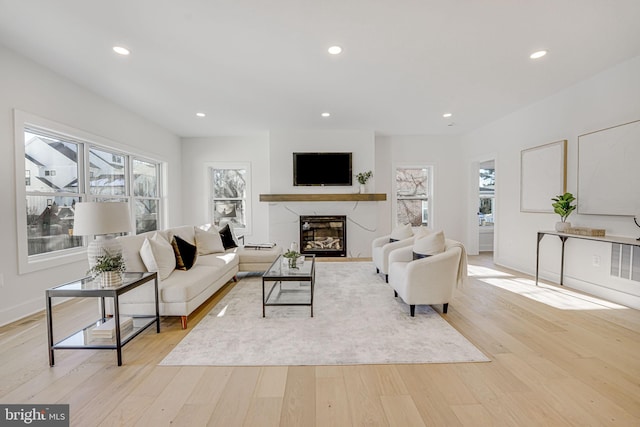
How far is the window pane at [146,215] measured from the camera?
17.3 feet

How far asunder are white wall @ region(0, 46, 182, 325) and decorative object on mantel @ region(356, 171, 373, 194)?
4414 mm

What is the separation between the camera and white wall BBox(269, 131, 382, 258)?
234 inches

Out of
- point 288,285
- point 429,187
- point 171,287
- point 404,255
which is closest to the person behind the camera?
point 171,287

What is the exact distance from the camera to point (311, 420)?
153cm

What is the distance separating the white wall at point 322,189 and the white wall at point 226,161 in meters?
0.61

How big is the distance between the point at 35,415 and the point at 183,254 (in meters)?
1.80

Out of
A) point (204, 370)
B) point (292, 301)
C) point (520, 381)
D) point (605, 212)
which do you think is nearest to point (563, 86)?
point (605, 212)

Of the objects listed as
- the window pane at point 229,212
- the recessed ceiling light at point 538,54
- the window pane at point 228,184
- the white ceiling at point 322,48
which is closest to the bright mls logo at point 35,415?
the white ceiling at point 322,48

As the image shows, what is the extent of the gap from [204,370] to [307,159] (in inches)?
181

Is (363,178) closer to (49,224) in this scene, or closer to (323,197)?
(323,197)

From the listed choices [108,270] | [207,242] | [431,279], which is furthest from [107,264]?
[431,279]

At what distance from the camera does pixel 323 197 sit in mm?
5840

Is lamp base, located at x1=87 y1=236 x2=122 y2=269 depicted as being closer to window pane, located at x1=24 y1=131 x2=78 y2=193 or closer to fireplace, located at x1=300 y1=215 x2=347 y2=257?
window pane, located at x1=24 y1=131 x2=78 y2=193

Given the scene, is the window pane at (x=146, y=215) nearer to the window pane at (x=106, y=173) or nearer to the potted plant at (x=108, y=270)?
the window pane at (x=106, y=173)
